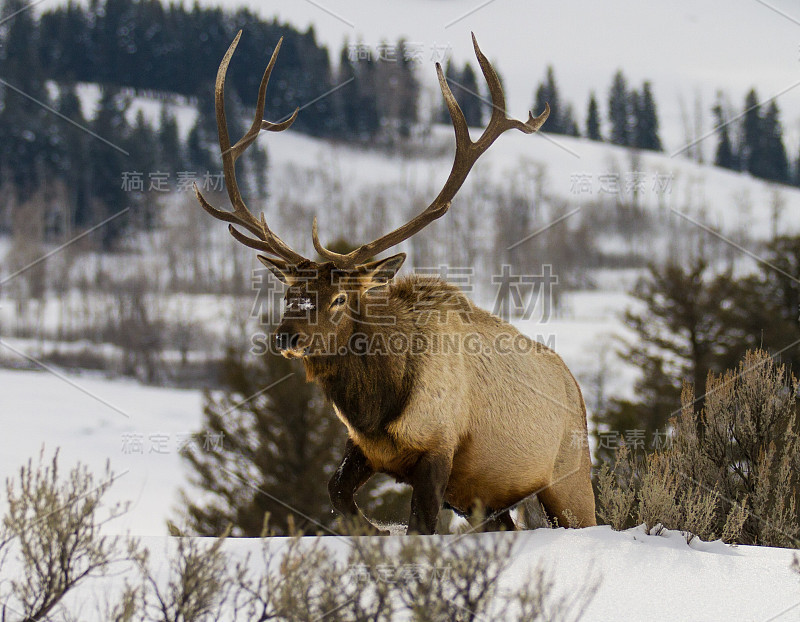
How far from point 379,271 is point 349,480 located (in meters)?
1.51

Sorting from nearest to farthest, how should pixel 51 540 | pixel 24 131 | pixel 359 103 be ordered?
pixel 51 540
pixel 24 131
pixel 359 103

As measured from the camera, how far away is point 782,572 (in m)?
4.90

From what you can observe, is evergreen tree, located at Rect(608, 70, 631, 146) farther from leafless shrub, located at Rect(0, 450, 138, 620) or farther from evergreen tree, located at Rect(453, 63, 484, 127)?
leafless shrub, located at Rect(0, 450, 138, 620)

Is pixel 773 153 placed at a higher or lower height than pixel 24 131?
lower

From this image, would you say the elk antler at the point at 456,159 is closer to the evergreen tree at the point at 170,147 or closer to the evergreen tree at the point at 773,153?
the evergreen tree at the point at 170,147

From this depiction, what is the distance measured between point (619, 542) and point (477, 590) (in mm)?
1994

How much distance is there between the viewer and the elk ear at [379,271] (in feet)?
19.2

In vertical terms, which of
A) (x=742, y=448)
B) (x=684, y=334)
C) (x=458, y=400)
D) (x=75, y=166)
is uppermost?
(x=75, y=166)

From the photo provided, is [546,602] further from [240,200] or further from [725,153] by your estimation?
[725,153]

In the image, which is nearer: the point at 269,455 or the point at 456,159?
the point at 456,159

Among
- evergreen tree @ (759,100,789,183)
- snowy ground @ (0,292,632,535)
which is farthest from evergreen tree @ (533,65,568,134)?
snowy ground @ (0,292,632,535)

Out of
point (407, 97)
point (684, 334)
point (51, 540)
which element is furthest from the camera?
point (407, 97)

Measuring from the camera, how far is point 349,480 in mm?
5699

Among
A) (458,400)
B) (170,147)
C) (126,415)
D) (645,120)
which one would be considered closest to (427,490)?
(458,400)
